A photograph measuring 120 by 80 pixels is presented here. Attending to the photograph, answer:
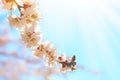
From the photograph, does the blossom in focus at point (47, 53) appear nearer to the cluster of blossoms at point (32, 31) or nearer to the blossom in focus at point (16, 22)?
the cluster of blossoms at point (32, 31)

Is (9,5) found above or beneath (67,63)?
above

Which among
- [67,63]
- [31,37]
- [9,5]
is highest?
[9,5]

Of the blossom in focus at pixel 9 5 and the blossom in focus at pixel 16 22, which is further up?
the blossom in focus at pixel 9 5

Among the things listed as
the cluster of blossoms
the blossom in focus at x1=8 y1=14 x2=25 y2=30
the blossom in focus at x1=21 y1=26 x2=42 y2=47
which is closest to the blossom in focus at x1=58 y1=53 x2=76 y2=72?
the cluster of blossoms

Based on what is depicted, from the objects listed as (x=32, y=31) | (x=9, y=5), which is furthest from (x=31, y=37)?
(x=9, y=5)

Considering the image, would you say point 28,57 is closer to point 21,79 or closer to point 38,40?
point 21,79

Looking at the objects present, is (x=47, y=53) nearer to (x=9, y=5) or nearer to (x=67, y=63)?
(x=67, y=63)

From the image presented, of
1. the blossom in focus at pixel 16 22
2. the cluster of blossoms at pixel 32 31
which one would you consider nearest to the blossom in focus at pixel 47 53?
the cluster of blossoms at pixel 32 31

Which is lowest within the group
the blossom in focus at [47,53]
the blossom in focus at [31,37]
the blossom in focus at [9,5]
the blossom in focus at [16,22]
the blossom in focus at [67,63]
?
the blossom in focus at [67,63]

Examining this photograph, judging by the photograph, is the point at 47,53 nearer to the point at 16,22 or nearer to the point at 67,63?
the point at 67,63
